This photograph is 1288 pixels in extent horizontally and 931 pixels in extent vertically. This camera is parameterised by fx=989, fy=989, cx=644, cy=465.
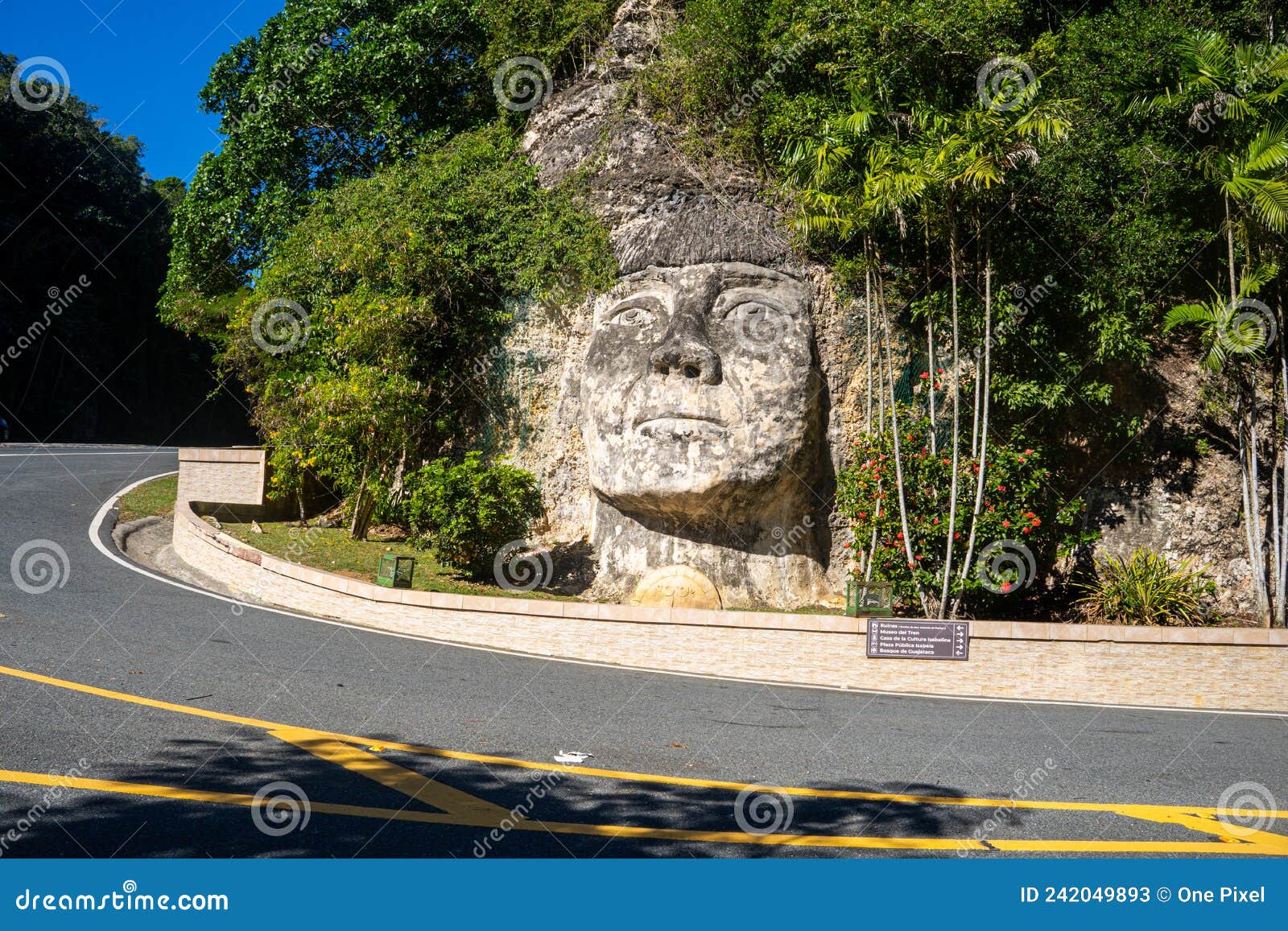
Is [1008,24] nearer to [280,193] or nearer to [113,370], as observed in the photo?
[280,193]

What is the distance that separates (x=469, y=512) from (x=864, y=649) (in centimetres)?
594

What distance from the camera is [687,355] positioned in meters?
14.0

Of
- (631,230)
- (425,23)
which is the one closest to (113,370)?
(425,23)

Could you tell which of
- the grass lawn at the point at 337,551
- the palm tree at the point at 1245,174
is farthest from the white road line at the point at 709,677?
the palm tree at the point at 1245,174

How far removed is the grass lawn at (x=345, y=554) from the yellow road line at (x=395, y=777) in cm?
653

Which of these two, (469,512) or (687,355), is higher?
(687,355)

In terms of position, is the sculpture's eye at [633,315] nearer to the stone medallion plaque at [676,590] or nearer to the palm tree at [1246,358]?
the stone medallion plaque at [676,590]

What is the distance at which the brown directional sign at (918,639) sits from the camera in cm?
1162

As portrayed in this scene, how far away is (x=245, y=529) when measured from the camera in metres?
16.9

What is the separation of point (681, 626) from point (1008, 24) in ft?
36.6

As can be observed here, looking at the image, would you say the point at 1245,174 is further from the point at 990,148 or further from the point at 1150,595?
the point at 1150,595

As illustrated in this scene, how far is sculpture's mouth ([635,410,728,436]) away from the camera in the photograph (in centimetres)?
1397

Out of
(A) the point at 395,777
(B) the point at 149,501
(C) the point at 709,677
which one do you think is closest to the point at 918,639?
(C) the point at 709,677

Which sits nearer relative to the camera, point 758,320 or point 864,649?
point 864,649
